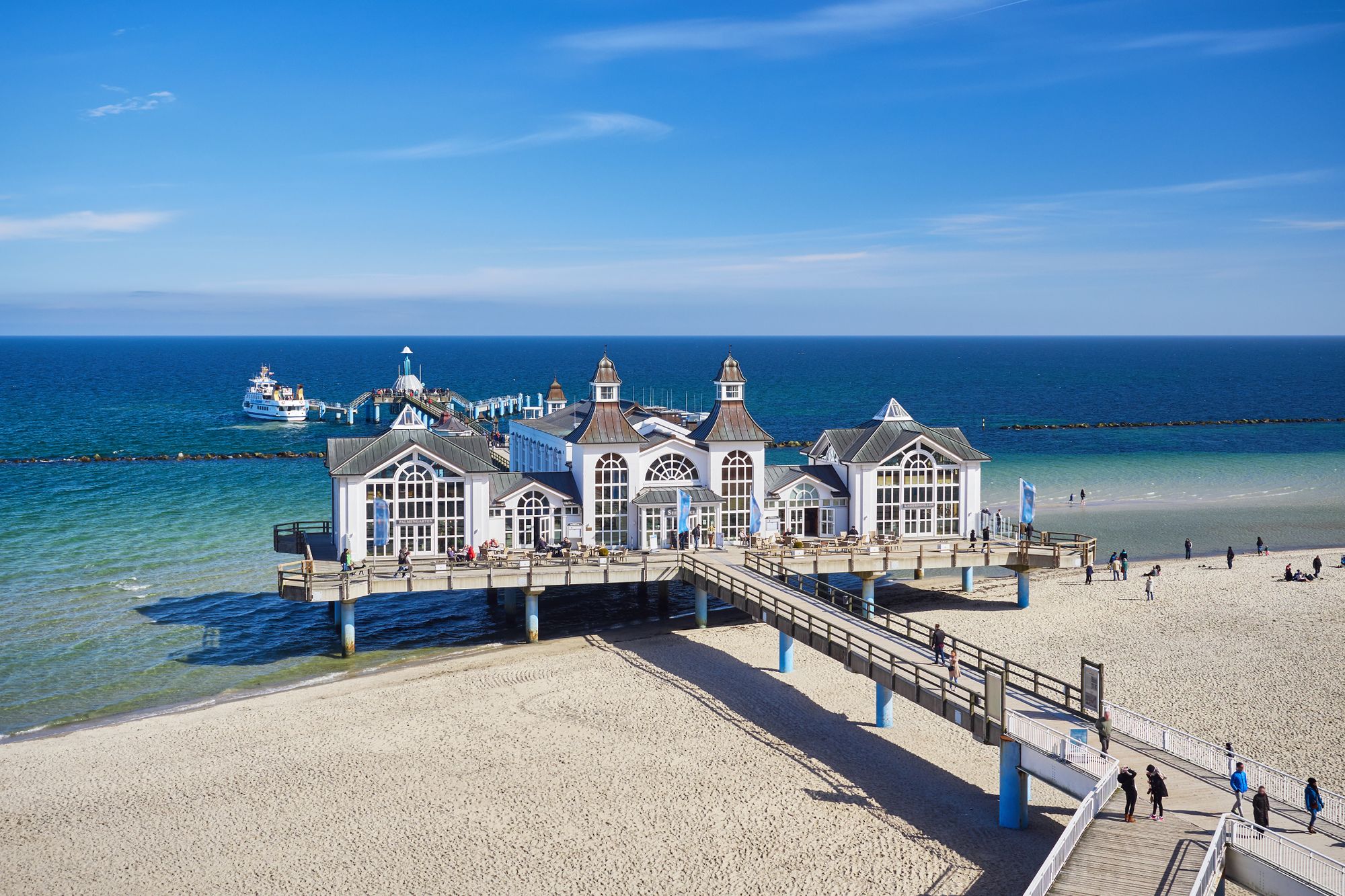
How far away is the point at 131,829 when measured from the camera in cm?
2348

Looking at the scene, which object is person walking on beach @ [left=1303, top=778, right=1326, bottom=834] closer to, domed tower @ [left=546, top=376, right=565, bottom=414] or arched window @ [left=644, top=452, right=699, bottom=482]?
arched window @ [left=644, top=452, right=699, bottom=482]

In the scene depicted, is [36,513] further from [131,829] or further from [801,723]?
[801,723]

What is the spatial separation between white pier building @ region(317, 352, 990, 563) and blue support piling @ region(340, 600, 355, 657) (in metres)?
2.11

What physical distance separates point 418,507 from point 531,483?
3.69 metres

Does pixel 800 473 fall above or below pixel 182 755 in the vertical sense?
above

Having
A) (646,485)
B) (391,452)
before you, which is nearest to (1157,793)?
(646,485)

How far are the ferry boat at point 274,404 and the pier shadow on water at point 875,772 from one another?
252 feet

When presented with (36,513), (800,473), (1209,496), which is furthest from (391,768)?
(1209,496)

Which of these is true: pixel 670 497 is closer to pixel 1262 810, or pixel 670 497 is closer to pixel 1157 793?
pixel 1157 793

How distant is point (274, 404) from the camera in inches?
4154

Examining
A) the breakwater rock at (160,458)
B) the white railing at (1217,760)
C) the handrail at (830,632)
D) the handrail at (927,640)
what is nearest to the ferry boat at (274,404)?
the breakwater rock at (160,458)

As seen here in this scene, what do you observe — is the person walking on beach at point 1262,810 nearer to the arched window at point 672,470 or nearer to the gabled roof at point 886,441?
the gabled roof at point 886,441

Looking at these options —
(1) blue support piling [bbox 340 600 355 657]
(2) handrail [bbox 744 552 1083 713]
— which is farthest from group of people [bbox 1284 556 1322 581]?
(1) blue support piling [bbox 340 600 355 657]

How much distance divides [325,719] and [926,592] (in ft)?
73.8
